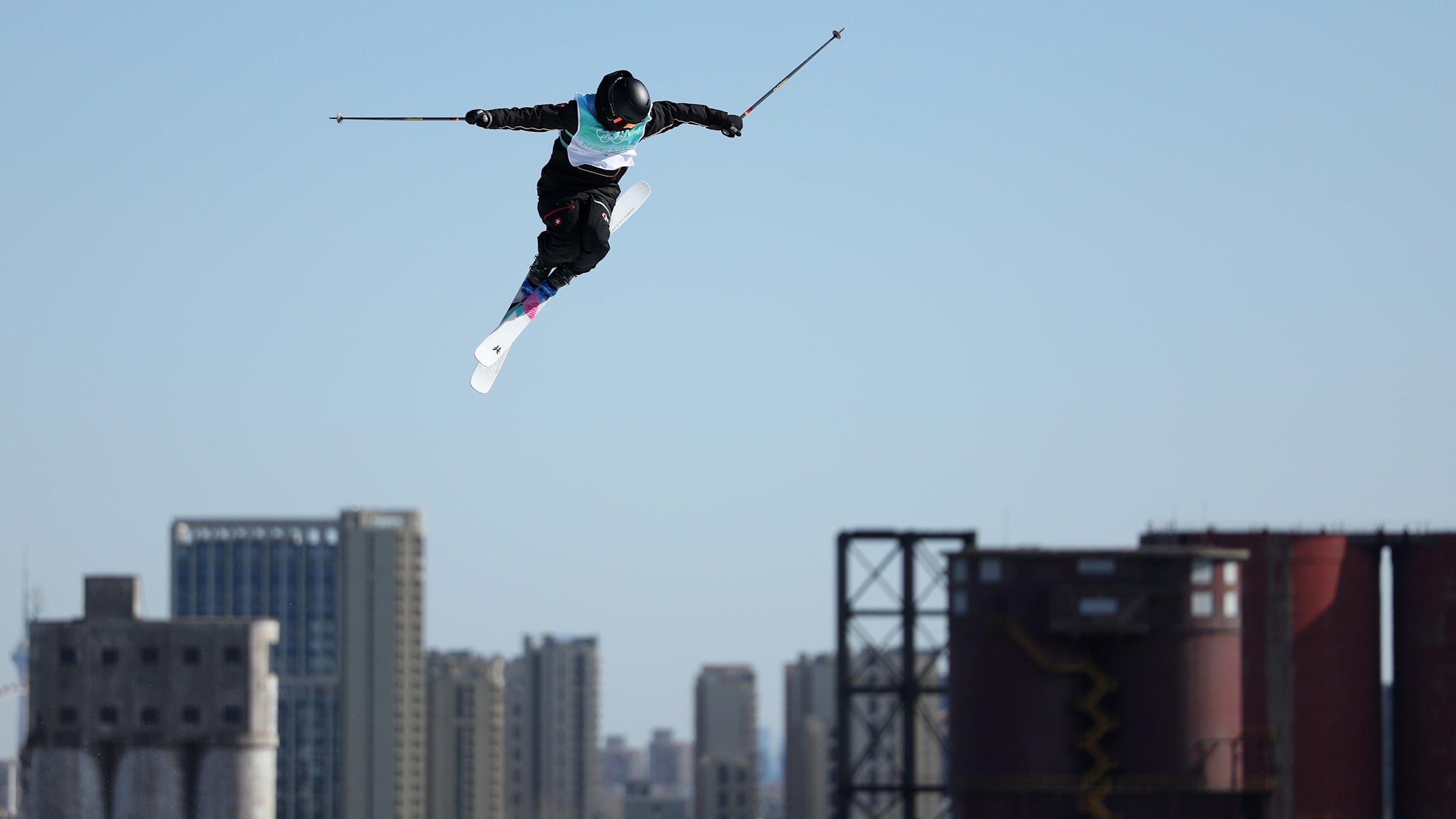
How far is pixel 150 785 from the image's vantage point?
180375 millimetres

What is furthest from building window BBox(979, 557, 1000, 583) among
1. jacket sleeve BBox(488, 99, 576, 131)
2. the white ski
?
jacket sleeve BBox(488, 99, 576, 131)

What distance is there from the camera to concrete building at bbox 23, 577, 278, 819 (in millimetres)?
178500

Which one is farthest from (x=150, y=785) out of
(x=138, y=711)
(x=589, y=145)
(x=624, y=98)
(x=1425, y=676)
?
(x=624, y=98)

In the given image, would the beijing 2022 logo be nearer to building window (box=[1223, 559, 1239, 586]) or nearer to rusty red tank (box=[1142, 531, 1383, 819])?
building window (box=[1223, 559, 1239, 586])

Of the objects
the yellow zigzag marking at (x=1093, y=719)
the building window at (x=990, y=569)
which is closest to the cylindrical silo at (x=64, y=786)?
the building window at (x=990, y=569)

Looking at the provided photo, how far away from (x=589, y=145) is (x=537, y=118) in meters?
1.30

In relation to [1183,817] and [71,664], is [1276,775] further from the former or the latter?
[71,664]

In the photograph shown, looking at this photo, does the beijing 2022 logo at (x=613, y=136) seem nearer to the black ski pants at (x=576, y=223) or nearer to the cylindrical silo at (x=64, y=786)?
the black ski pants at (x=576, y=223)

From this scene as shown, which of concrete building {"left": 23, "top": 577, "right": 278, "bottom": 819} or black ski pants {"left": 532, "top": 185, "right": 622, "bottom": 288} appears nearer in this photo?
black ski pants {"left": 532, "top": 185, "right": 622, "bottom": 288}

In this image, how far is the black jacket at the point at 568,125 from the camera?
2969 cm

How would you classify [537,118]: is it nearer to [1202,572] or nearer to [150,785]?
[1202,572]

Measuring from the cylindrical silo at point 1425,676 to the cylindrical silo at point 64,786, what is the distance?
10879cm

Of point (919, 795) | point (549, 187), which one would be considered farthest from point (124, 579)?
point (549, 187)

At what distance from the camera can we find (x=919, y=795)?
118000mm
